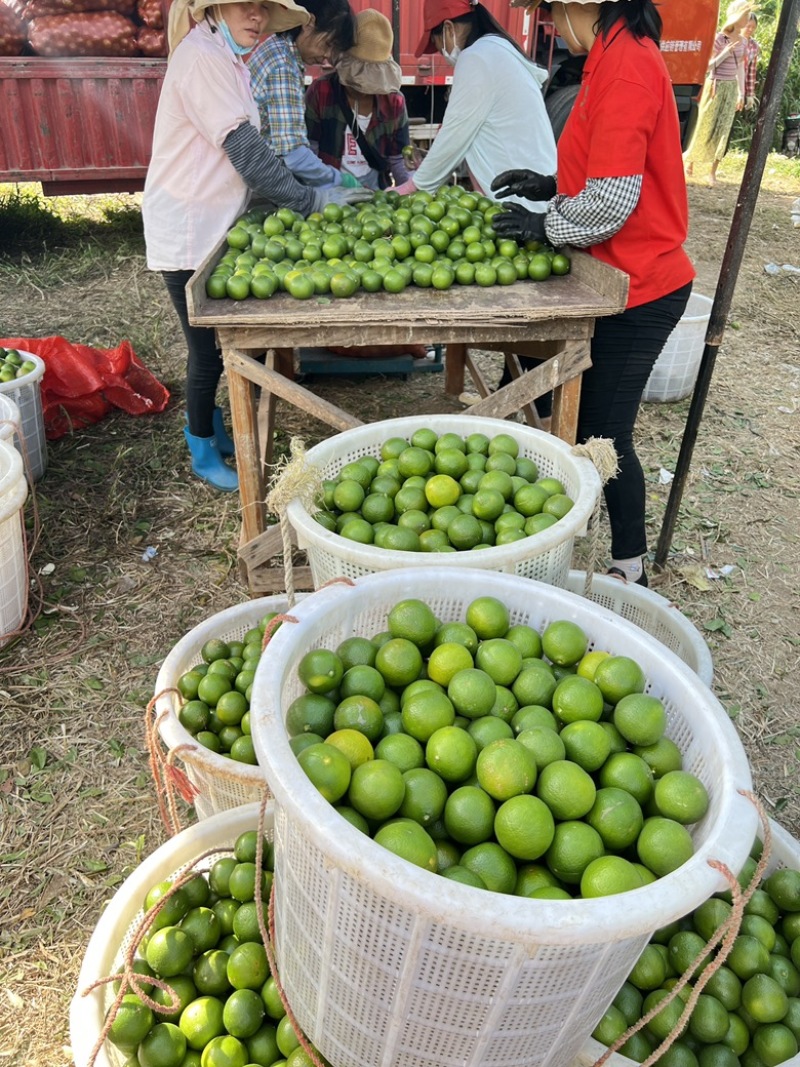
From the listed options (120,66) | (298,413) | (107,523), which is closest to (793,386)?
(298,413)

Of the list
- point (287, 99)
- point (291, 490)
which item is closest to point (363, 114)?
point (287, 99)

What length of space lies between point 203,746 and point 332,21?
5.11m

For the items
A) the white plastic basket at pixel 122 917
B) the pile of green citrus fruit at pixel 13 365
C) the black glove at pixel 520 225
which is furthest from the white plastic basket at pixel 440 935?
the pile of green citrus fruit at pixel 13 365

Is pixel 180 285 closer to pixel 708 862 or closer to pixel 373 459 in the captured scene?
pixel 373 459

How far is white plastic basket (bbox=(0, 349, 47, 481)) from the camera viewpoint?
15.2 feet

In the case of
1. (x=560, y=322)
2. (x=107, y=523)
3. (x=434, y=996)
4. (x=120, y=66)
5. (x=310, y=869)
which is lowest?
(x=107, y=523)

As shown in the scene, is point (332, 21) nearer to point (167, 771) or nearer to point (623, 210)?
point (623, 210)

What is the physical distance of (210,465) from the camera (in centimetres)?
520

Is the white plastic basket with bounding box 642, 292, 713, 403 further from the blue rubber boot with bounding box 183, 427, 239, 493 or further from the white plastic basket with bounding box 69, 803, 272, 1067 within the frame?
the white plastic basket with bounding box 69, 803, 272, 1067

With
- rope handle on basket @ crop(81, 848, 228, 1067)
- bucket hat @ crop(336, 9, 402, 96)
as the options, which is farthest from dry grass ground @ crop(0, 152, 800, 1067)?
bucket hat @ crop(336, 9, 402, 96)

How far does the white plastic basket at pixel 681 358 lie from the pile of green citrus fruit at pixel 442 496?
143 inches

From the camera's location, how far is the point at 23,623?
3.88 meters

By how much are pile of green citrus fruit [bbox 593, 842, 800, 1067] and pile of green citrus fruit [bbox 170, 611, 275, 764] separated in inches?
50.3

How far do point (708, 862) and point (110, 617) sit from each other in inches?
134
